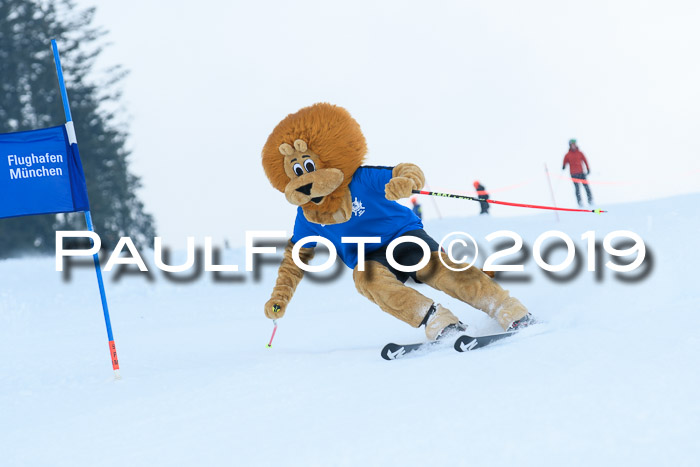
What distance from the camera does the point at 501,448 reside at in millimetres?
2096

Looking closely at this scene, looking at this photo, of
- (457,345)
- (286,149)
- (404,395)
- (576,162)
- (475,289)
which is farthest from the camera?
(576,162)

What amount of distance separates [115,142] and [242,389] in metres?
20.6

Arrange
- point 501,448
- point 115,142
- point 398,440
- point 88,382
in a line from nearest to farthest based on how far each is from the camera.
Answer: point 501,448, point 398,440, point 88,382, point 115,142

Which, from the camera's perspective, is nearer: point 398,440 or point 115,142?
point 398,440

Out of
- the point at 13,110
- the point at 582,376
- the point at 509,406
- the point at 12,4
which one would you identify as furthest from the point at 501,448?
the point at 12,4

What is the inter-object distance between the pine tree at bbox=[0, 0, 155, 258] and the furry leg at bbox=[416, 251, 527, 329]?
17.0 meters

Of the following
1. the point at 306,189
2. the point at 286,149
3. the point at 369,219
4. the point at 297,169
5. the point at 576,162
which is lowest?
the point at 576,162

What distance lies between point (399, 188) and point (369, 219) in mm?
544

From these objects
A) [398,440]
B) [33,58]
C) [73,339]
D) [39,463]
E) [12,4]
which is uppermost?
[12,4]

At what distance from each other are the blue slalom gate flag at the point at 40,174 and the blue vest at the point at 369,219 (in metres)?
1.57

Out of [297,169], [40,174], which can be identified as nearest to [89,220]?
[40,174]

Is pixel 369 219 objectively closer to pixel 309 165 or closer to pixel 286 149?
pixel 309 165

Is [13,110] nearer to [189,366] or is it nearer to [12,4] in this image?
[12,4]

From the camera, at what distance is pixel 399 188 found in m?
3.91
